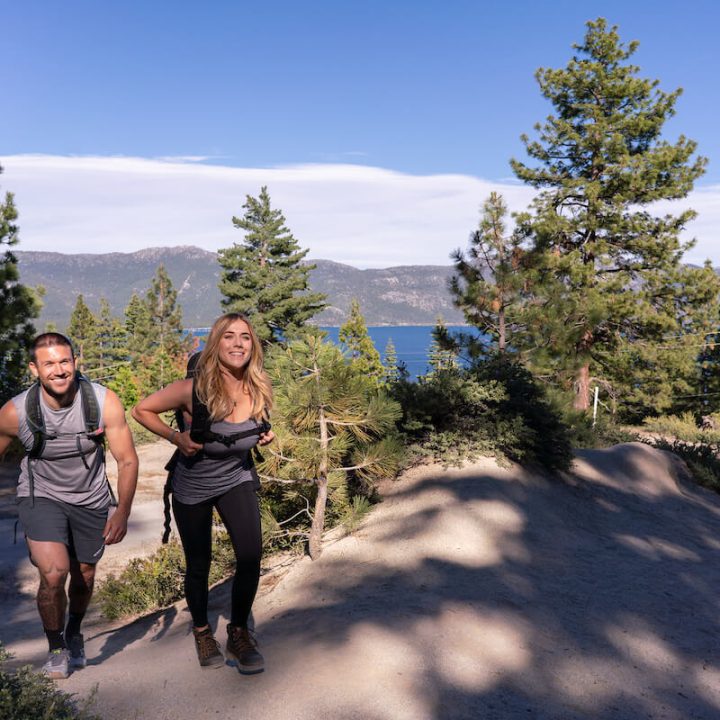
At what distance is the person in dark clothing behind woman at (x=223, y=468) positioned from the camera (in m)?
3.69

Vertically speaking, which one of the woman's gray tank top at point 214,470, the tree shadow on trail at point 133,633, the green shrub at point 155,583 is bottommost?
the green shrub at point 155,583

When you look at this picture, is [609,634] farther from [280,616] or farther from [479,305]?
[479,305]

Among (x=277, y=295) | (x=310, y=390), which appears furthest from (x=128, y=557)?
(x=277, y=295)

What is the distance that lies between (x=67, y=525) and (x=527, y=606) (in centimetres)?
331

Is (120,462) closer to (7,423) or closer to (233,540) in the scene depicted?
(7,423)

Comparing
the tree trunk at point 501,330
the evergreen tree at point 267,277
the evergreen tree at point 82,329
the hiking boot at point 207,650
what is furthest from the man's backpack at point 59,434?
the evergreen tree at point 82,329

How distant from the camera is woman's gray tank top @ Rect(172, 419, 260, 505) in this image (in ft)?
12.1

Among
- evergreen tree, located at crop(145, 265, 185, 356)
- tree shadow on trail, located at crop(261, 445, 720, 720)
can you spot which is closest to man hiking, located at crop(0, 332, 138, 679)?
tree shadow on trail, located at crop(261, 445, 720, 720)

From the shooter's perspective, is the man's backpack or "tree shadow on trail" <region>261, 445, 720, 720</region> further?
"tree shadow on trail" <region>261, 445, 720, 720</region>

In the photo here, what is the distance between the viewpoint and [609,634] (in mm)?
4609

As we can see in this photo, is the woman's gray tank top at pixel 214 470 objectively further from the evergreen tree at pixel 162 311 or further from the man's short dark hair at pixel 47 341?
the evergreen tree at pixel 162 311

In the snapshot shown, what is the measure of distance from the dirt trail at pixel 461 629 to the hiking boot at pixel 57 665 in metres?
0.08

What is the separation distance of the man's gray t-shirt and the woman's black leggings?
0.55 m

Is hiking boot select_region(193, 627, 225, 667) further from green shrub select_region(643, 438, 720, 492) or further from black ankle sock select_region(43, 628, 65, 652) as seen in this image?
green shrub select_region(643, 438, 720, 492)
